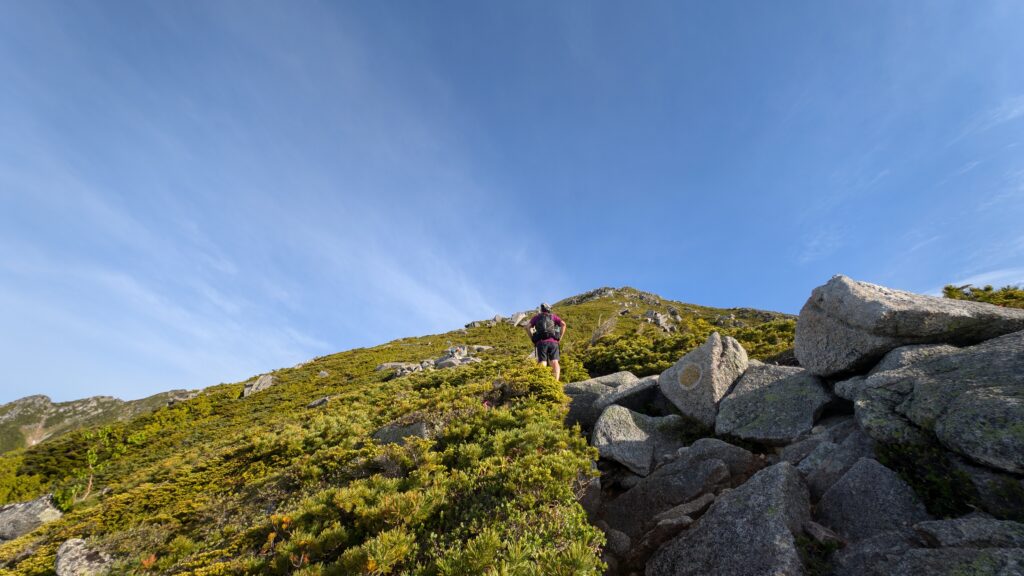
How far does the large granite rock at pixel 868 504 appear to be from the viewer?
5969 mm

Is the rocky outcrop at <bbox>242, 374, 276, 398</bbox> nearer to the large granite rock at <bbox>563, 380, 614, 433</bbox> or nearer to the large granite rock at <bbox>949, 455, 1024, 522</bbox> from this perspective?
the large granite rock at <bbox>563, 380, 614, 433</bbox>

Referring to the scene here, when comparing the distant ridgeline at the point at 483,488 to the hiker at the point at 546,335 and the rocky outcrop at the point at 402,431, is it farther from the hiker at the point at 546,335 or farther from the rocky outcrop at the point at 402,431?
the hiker at the point at 546,335

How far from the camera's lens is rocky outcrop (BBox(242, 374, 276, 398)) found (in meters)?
33.2

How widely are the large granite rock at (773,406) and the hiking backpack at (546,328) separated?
7.29m

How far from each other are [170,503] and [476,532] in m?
10.5

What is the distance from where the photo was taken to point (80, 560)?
25.5ft

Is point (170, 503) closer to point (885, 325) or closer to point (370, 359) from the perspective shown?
point (885, 325)

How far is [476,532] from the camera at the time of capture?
5797 millimetres

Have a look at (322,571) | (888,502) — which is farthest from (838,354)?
(322,571)

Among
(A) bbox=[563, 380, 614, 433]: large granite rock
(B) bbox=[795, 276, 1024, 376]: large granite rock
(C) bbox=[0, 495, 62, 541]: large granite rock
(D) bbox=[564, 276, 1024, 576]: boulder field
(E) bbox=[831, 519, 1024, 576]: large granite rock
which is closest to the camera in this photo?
(E) bbox=[831, 519, 1024, 576]: large granite rock

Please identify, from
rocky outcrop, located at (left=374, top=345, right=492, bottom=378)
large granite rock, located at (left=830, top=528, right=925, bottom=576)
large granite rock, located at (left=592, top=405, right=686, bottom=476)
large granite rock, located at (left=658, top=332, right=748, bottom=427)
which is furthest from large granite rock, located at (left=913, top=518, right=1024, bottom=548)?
rocky outcrop, located at (left=374, top=345, right=492, bottom=378)

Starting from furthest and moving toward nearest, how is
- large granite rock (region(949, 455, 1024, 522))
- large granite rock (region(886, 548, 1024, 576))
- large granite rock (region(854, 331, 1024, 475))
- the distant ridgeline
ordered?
1. the distant ridgeline
2. large granite rock (region(854, 331, 1024, 475))
3. large granite rock (region(949, 455, 1024, 522))
4. large granite rock (region(886, 548, 1024, 576))

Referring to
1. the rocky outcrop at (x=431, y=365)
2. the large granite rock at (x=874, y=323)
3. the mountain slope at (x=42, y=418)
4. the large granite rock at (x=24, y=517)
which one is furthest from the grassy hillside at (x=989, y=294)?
the mountain slope at (x=42, y=418)

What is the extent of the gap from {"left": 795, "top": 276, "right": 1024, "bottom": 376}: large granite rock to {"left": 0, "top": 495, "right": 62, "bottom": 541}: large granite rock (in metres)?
27.8
